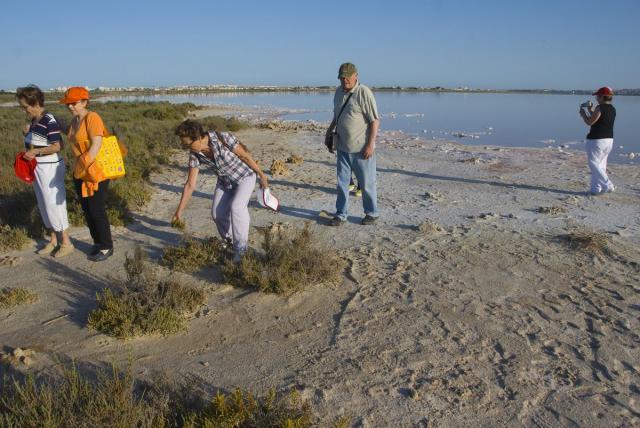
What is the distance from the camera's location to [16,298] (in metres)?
4.13

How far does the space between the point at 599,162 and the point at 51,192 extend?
26.1 feet

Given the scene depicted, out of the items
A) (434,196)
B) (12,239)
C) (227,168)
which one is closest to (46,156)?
(12,239)

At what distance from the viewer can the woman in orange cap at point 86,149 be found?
455cm

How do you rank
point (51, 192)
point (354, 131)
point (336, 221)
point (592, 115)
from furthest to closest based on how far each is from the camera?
point (592, 115) → point (336, 221) → point (354, 131) → point (51, 192)

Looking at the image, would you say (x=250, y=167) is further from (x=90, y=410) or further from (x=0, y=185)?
(x=0, y=185)

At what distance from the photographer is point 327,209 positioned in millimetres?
7273

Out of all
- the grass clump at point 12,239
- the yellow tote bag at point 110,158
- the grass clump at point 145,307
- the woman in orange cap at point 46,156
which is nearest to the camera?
the grass clump at point 145,307

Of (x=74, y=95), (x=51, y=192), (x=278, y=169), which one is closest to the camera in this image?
(x=74, y=95)

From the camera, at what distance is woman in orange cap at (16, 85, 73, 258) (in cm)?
464

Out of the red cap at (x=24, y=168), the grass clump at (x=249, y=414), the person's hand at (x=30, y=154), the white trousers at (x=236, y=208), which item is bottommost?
→ the grass clump at (x=249, y=414)

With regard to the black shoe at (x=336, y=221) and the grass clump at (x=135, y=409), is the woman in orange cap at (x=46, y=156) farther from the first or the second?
the black shoe at (x=336, y=221)

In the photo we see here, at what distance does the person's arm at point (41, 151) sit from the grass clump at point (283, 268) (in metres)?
2.14

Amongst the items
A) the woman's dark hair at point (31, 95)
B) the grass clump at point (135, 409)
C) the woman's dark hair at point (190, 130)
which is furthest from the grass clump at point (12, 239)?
the grass clump at point (135, 409)

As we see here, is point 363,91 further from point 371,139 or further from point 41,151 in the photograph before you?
point 41,151
